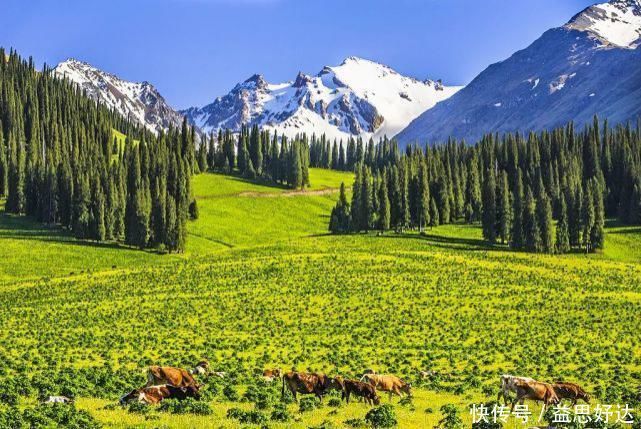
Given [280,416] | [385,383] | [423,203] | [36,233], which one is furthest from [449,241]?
[280,416]

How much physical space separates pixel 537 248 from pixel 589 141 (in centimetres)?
8816

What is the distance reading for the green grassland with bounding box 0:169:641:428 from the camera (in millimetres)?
35812

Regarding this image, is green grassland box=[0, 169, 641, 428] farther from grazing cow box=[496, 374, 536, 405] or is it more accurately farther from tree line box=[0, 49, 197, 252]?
tree line box=[0, 49, 197, 252]

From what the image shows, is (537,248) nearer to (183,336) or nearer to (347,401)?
(183,336)

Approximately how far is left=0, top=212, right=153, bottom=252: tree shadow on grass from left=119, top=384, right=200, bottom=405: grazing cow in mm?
97647

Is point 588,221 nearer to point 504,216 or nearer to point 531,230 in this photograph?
point 531,230

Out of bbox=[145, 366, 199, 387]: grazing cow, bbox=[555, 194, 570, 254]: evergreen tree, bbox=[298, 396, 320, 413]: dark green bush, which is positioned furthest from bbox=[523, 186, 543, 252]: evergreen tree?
bbox=[145, 366, 199, 387]: grazing cow

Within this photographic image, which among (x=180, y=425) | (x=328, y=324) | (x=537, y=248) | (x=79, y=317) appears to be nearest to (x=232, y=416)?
(x=180, y=425)

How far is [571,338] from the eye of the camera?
5284 cm

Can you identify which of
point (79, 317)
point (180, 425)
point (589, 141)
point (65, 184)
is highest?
point (589, 141)

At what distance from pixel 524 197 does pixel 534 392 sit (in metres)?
115

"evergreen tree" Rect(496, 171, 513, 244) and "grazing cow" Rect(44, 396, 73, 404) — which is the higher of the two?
"evergreen tree" Rect(496, 171, 513, 244)

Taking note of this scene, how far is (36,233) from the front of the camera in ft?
411

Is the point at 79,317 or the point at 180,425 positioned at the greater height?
the point at 180,425
